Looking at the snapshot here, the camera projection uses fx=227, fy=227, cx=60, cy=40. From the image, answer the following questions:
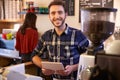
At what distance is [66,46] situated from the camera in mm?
2123

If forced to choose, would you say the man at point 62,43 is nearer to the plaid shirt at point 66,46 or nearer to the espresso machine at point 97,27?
the plaid shirt at point 66,46

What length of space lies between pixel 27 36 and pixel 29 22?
24 centimetres

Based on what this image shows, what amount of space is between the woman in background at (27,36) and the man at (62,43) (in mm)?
1773

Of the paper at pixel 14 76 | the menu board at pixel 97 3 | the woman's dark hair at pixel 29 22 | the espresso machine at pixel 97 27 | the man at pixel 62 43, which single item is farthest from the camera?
the woman's dark hair at pixel 29 22

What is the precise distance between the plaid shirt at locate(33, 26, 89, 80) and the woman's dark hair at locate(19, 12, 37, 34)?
178 centimetres

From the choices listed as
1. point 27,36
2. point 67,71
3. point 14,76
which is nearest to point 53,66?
point 67,71

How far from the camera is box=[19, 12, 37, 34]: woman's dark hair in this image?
12.8ft

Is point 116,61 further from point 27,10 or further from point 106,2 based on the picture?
point 27,10

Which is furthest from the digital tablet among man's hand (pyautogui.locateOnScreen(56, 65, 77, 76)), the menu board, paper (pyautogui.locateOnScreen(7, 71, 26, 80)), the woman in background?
the woman in background

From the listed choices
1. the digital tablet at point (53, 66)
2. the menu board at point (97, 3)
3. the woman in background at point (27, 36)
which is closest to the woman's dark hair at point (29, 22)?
the woman in background at point (27, 36)

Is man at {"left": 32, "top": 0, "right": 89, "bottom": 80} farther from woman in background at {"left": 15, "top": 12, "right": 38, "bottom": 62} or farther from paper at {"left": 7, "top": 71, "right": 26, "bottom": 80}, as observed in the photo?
woman in background at {"left": 15, "top": 12, "right": 38, "bottom": 62}

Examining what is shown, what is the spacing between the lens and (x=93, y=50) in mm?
1265

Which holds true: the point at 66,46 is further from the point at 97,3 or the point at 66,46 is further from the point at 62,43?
the point at 97,3

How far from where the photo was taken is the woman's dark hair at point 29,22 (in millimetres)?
3914
